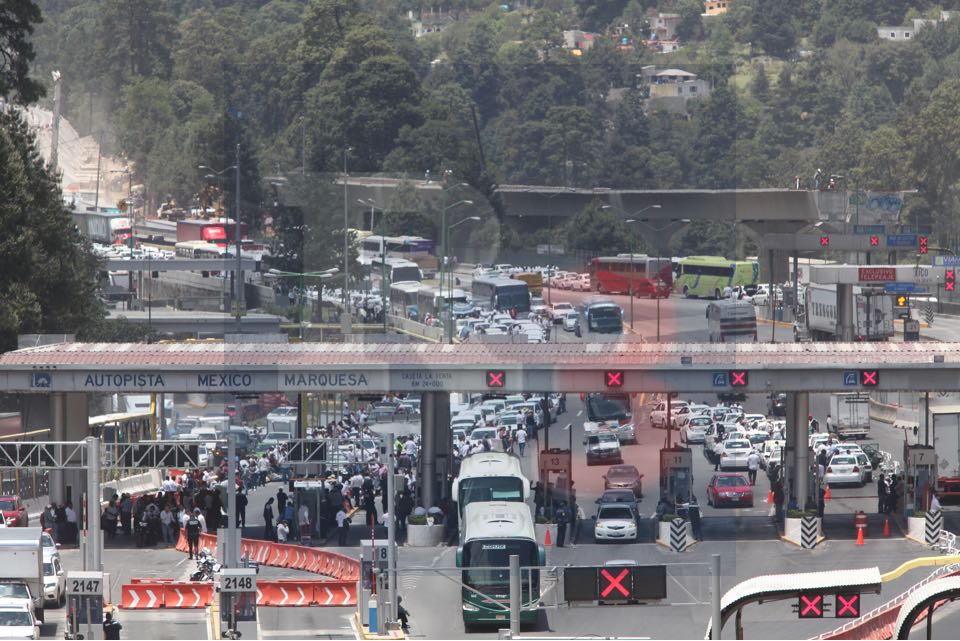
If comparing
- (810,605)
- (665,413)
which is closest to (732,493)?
(665,413)

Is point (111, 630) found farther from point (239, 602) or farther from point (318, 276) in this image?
point (318, 276)

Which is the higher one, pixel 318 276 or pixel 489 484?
pixel 489 484

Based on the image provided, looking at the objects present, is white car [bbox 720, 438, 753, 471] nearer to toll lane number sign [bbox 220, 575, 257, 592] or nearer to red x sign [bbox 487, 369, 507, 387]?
red x sign [bbox 487, 369, 507, 387]

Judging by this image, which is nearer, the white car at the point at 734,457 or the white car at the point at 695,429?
the white car at the point at 734,457

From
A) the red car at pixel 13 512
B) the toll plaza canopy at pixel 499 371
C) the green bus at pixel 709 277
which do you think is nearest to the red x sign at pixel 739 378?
the toll plaza canopy at pixel 499 371

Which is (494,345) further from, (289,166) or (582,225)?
(289,166)

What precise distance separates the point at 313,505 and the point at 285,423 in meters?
29.3

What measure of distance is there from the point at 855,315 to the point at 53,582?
57674 mm

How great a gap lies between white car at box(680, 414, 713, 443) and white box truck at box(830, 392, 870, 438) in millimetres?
4973

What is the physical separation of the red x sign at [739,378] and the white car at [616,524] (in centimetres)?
429

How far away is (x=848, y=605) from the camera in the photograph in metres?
28.7

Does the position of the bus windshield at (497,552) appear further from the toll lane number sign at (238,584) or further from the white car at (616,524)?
the white car at (616,524)

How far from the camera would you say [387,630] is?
37.5 meters

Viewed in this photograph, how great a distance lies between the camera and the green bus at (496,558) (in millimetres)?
39312
